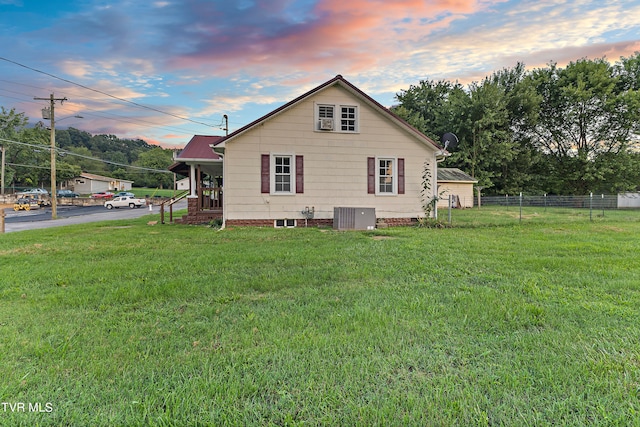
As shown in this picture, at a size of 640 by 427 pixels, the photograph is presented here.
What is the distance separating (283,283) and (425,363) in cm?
268

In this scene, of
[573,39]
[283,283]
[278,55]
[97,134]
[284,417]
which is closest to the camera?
[284,417]

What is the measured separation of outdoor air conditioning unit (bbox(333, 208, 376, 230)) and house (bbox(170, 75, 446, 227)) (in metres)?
0.39

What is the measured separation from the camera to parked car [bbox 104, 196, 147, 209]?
35156 millimetres

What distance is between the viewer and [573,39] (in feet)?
39.8

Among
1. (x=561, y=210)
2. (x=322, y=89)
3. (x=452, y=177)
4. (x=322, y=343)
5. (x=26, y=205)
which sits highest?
(x=322, y=89)

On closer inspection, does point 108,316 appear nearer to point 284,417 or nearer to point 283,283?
point 283,283

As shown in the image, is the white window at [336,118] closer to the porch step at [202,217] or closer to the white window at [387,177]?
the white window at [387,177]

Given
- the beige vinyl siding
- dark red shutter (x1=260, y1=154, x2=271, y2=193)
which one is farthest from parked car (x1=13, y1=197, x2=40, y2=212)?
dark red shutter (x1=260, y1=154, x2=271, y2=193)

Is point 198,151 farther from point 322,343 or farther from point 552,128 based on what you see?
point 552,128

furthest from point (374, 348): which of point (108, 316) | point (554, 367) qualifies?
point (108, 316)

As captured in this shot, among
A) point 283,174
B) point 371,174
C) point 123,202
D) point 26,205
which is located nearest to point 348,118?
point 371,174

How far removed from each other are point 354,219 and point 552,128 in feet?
95.8

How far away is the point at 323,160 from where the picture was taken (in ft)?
41.6

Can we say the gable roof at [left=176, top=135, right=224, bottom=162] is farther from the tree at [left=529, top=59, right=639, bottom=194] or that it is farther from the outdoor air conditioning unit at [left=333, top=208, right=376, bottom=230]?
the tree at [left=529, top=59, right=639, bottom=194]
